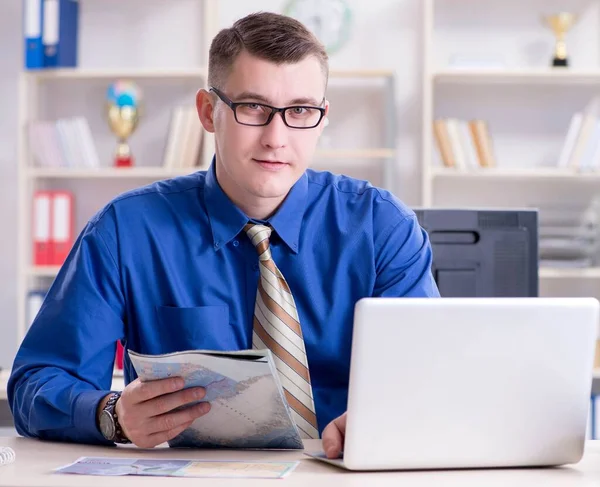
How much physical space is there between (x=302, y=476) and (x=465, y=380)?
9.5 inches

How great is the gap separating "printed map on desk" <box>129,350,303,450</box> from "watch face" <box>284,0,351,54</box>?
298 cm

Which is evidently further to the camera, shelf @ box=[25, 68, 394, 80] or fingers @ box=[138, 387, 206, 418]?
shelf @ box=[25, 68, 394, 80]

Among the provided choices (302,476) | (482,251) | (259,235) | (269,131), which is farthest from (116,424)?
(482,251)

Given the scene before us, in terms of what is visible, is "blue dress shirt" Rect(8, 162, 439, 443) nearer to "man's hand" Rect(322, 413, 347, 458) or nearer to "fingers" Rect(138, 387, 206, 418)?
"fingers" Rect(138, 387, 206, 418)

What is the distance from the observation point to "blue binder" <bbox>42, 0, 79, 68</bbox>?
4051 millimetres

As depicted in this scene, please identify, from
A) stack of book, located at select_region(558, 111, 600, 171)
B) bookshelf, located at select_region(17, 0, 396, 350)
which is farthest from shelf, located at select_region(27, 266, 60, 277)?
stack of book, located at select_region(558, 111, 600, 171)

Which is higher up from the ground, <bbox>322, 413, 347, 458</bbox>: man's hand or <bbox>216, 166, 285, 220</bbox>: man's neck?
<bbox>216, 166, 285, 220</bbox>: man's neck

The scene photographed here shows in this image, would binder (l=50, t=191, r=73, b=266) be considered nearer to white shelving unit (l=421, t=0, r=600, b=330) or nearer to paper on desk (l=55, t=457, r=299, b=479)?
white shelving unit (l=421, t=0, r=600, b=330)

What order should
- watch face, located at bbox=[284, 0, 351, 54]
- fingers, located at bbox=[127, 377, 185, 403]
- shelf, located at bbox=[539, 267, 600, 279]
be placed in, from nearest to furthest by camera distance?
fingers, located at bbox=[127, 377, 185, 403] → shelf, located at bbox=[539, 267, 600, 279] → watch face, located at bbox=[284, 0, 351, 54]

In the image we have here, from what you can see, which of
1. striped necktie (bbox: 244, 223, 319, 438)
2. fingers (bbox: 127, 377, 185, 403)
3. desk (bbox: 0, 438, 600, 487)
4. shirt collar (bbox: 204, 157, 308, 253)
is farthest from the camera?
shirt collar (bbox: 204, 157, 308, 253)

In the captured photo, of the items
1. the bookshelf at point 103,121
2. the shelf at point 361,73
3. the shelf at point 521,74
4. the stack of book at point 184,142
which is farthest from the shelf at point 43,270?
the shelf at point 521,74

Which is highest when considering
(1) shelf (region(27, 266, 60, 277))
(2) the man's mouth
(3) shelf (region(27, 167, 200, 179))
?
(2) the man's mouth

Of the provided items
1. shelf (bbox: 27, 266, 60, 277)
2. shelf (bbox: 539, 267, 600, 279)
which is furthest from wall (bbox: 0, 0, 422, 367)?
shelf (bbox: 539, 267, 600, 279)

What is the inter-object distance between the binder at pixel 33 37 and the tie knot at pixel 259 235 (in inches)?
106
